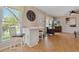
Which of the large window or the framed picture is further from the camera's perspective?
the framed picture

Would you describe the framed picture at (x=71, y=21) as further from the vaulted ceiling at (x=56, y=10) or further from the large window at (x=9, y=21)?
the large window at (x=9, y=21)

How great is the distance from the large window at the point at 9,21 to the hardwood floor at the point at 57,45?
25cm

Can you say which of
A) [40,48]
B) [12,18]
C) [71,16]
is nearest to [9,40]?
[12,18]

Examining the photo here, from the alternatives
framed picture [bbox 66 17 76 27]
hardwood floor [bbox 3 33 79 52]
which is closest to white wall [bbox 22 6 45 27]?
hardwood floor [bbox 3 33 79 52]

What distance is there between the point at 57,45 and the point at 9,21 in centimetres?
85

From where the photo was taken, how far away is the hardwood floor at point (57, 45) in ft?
6.44

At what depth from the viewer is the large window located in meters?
1.94

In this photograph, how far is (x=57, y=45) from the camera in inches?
78.6

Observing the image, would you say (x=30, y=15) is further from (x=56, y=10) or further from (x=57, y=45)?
(x=57, y=45)

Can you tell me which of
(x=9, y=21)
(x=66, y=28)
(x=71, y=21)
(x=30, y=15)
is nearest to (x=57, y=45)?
(x=66, y=28)

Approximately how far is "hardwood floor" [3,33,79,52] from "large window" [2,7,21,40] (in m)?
0.25

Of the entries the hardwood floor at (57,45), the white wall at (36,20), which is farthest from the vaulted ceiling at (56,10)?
the hardwood floor at (57,45)

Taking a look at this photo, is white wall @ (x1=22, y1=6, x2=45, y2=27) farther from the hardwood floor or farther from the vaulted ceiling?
the hardwood floor
